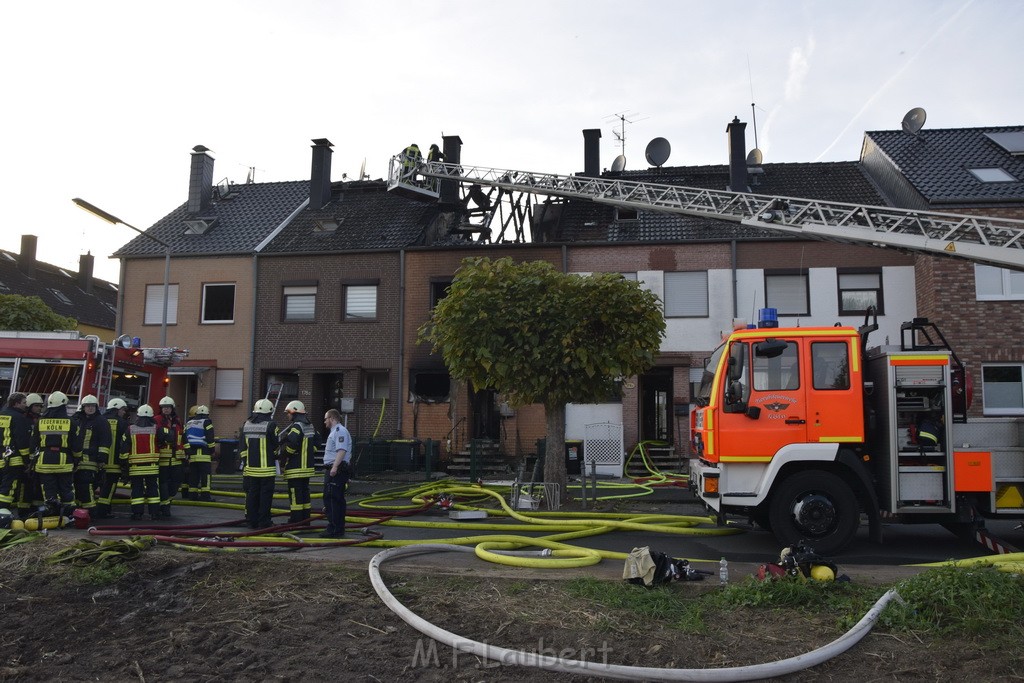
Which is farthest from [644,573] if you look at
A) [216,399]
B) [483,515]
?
[216,399]

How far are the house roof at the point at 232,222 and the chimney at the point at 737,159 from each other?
14.2m

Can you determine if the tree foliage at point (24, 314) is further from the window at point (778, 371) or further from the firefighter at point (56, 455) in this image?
the window at point (778, 371)

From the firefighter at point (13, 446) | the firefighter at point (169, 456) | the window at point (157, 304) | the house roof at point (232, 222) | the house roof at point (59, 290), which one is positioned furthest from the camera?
the house roof at point (59, 290)

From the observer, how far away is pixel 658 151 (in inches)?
994

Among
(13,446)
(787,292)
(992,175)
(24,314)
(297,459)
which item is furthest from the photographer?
→ (24,314)

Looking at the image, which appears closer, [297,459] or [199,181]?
[297,459]

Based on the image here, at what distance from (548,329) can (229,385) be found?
14.0 meters

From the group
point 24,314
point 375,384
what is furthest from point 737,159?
point 24,314

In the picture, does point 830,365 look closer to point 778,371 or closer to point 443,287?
point 778,371

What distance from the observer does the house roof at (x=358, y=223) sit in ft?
76.4

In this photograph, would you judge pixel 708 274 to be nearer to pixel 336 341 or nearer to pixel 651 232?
pixel 651 232

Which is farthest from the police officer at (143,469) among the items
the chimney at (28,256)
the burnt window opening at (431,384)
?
the chimney at (28,256)

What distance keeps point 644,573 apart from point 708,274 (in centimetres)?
1551

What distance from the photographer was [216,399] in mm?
22781
